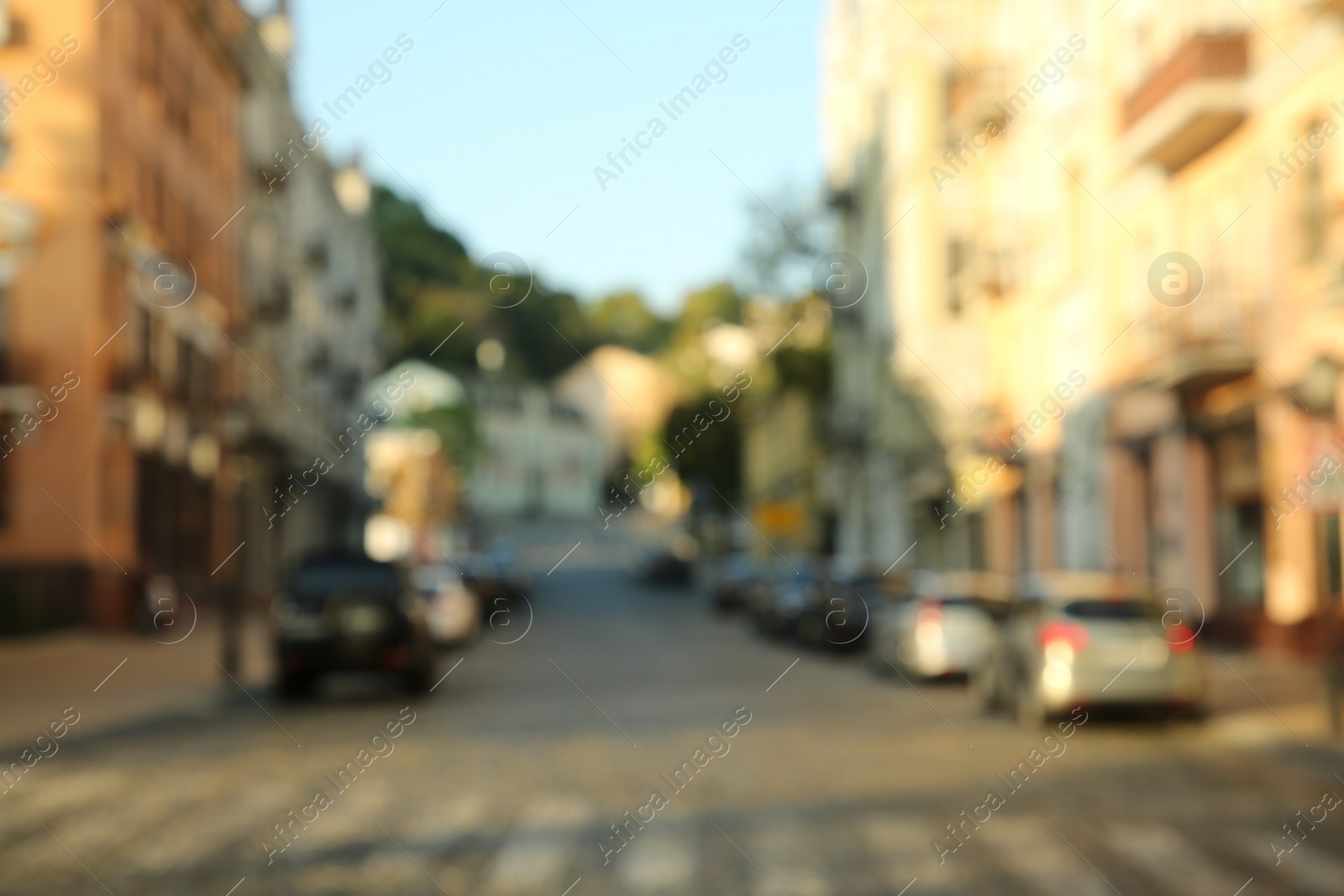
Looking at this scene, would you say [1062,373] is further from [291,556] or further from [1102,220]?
→ [291,556]

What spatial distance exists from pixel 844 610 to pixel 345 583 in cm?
1265

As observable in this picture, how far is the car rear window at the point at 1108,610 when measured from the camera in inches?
686

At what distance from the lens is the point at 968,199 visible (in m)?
43.7

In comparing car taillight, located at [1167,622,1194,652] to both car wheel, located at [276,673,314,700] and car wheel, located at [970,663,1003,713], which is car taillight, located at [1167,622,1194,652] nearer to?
car wheel, located at [970,663,1003,713]

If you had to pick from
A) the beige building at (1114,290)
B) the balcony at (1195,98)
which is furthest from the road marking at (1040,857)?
the balcony at (1195,98)

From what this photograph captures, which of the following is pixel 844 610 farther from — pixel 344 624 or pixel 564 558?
pixel 564 558

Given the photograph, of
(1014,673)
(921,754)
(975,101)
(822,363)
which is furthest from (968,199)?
(921,754)

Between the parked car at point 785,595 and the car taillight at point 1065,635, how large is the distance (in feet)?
52.9

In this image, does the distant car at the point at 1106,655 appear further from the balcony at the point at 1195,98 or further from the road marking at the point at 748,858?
the balcony at the point at 1195,98

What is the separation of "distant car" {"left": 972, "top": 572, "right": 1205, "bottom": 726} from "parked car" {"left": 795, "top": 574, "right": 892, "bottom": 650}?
39.8 ft

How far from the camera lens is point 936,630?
24.4 meters

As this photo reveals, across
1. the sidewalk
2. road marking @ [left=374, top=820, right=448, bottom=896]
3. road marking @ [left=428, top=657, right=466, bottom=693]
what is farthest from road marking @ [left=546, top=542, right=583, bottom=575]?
road marking @ [left=374, top=820, right=448, bottom=896]

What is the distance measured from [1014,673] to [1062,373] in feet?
59.0

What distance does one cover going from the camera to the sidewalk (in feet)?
60.5
